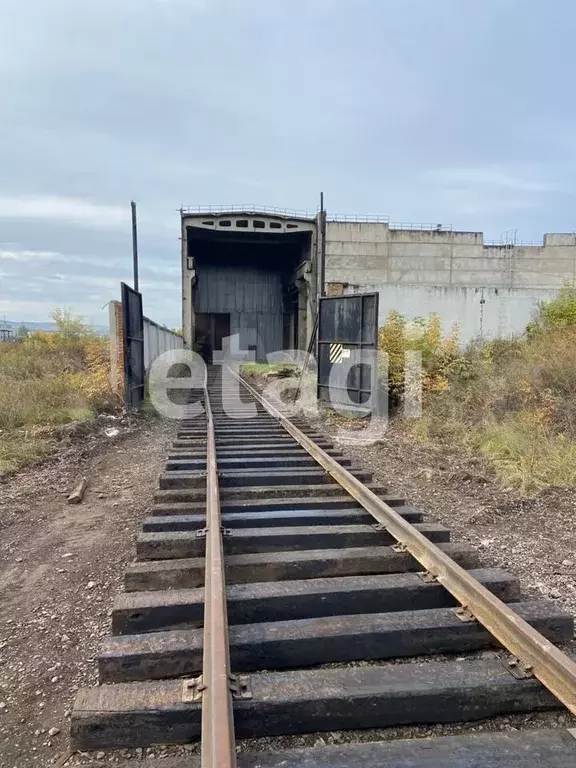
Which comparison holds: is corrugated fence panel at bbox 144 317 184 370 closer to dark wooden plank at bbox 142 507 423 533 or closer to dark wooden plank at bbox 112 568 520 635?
dark wooden plank at bbox 142 507 423 533

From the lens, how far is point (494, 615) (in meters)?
2.70

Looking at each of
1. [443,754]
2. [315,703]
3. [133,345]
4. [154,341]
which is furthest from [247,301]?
[443,754]

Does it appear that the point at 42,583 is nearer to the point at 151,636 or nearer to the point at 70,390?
the point at 151,636

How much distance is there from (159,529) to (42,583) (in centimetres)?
88

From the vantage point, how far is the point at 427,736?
2145 millimetres

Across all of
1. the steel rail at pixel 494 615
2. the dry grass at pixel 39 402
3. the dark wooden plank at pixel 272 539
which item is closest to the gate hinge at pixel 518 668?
the steel rail at pixel 494 615

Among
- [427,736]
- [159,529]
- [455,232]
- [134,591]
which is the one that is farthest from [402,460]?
[455,232]

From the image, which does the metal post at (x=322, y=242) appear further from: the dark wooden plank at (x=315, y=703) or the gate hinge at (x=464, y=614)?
the dark wooden plank at (x=315, y=703)

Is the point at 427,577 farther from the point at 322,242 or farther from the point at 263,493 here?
the point at 322,242

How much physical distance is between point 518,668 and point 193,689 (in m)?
1.43

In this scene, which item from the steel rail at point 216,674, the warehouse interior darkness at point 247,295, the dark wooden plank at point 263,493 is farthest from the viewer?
the warehouse interior darkness at point 247,295

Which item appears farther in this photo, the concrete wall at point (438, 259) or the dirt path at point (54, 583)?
the concrete wall at point (438, 259)

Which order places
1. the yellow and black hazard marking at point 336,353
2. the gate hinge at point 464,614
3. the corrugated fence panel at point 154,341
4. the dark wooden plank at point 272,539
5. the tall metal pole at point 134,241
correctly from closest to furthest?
1. the gate hinge at point 464,614
2. the dark wooden plank at point 272,539
3. the yellow and black hazard marking at point 336,353
4. the corrugated fence panel at point 154,341
5. the tall metal pole at point 134,241

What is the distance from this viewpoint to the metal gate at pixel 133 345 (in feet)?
36.4
